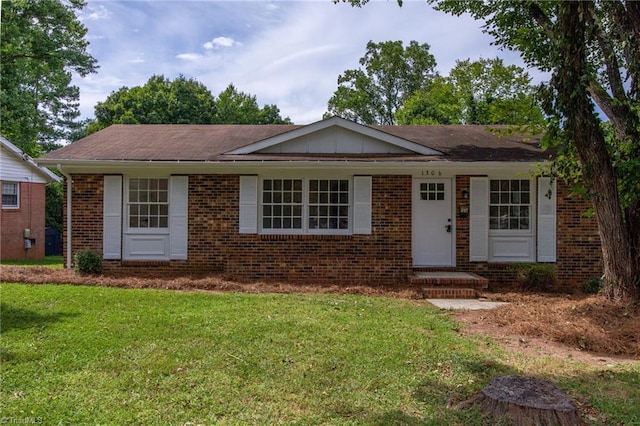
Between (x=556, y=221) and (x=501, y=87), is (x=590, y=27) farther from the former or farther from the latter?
(x=501, y=87)

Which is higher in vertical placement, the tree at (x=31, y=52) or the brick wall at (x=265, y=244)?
the tree at (x=31, y=52)

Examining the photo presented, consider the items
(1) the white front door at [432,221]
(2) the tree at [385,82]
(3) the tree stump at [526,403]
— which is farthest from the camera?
(2) the tree at [385,82]

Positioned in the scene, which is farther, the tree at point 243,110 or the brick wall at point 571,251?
the tree at point 243,110

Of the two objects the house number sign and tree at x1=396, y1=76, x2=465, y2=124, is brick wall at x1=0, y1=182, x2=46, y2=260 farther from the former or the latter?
tree at x1=396, y1=76, x2=465, y2=124

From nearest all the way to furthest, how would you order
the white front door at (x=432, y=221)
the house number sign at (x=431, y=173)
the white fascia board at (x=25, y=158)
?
the house number sign at (x=431, y=173) < the white front door at (x=432, y=221) < the white fascia board at (x=25, y=158)

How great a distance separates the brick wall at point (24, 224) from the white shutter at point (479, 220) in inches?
710

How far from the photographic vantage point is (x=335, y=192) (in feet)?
34.1

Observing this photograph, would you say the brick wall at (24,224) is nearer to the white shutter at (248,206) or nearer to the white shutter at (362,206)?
the white shutter at (248,206)

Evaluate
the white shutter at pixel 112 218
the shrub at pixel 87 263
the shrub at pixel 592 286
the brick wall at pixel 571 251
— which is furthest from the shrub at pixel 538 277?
the shrub at pixel 87 263

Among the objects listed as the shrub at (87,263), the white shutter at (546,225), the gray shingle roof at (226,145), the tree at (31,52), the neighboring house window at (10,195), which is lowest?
the shrub at (87,263)

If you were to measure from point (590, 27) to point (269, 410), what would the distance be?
6.10 metres

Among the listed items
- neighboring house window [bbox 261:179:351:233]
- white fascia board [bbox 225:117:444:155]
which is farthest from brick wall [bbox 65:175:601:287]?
white fascia board [bbox 225:117:444:155]

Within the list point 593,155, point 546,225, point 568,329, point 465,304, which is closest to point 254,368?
point 568,329

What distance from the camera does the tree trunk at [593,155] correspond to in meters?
5.85
